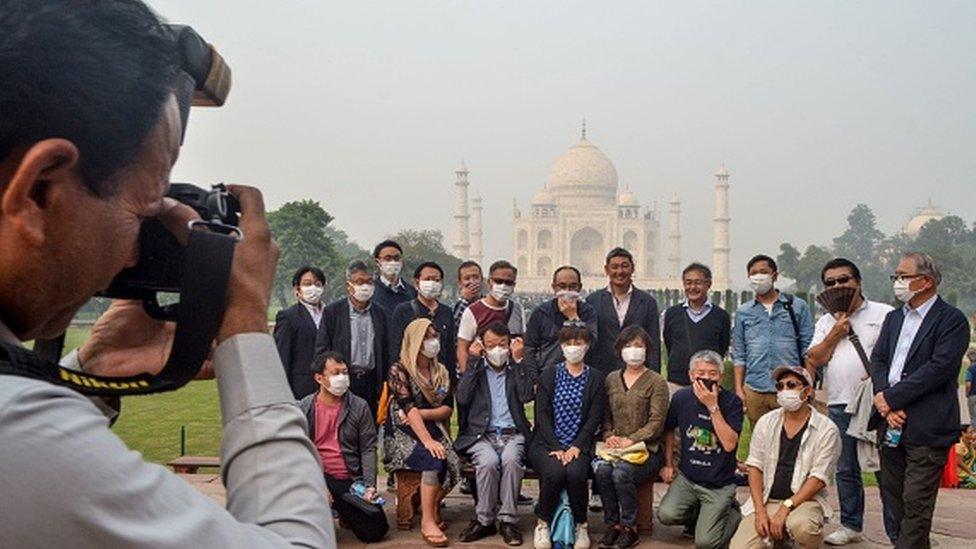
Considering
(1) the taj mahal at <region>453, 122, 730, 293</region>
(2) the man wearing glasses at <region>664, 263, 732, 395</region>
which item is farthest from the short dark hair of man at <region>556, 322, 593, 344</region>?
(1) the taj mahal at <region>453, 122, 730, 293</region>

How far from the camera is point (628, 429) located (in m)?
5.34

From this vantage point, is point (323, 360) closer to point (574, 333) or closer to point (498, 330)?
point (498, 330)

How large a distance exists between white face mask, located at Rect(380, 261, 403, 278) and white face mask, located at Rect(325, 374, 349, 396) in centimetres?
144

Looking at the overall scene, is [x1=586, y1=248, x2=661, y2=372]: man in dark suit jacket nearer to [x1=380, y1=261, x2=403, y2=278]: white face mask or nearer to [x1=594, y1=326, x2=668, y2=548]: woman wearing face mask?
[x1=594, y1=326, x2=668, y2=548]: woman wearing face mask

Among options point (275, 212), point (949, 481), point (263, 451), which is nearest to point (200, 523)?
point (263, 451)

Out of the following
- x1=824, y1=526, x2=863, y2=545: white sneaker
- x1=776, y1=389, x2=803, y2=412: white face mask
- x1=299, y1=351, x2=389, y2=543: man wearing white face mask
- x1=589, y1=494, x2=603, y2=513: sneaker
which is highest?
x1=776, y1=389, x2=803, y2=412: white face mask

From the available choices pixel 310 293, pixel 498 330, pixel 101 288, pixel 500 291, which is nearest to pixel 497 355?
pixel 498 330

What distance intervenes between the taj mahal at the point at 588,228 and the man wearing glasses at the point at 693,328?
6065cm

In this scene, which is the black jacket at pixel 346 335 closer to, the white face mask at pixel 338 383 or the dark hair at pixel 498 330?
the white face mask at pixel 338 383

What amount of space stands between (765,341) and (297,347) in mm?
2922

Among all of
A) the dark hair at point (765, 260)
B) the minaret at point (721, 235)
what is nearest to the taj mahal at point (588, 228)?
the minaret at point (721, 235)

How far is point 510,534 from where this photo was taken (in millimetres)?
5043

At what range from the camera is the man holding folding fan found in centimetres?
511

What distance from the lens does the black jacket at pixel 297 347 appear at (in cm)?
575
